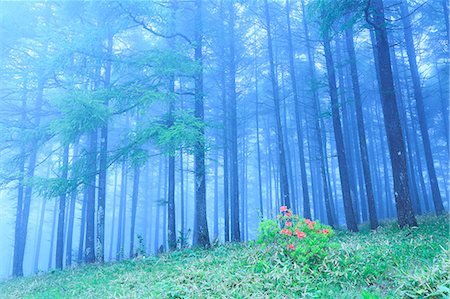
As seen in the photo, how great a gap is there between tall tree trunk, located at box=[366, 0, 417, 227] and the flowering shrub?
161 inches

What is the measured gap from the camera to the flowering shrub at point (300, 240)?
5.75 m

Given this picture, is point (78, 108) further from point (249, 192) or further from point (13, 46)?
point (249, 192)

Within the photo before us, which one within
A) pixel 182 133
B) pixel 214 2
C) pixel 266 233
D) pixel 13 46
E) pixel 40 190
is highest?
pixel 214 2

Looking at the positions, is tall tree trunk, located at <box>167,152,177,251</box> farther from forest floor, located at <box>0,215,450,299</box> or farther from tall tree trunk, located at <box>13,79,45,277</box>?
tall tree trunk, located at <box>13,79,45,277</box>

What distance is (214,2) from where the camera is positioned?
16.5 m

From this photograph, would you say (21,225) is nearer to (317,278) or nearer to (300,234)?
(300,234)

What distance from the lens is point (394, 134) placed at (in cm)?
916

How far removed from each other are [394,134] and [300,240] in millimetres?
5328

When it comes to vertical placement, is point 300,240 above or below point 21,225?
above

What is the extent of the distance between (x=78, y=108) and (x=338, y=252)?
803cm

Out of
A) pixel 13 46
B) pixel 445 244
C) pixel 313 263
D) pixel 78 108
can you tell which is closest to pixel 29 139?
pixel 78 108

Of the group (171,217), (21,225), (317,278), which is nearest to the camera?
(317,278)

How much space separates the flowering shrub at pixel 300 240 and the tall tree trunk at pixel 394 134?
13.5ft

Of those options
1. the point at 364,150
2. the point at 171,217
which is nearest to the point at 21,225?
the point at 171,217
